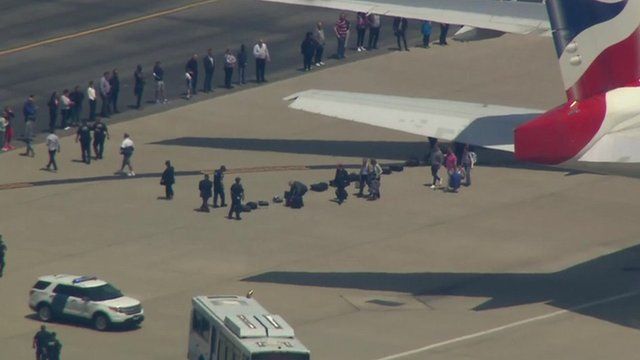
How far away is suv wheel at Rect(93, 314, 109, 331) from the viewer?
50625mm

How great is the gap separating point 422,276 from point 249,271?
598 centimetres

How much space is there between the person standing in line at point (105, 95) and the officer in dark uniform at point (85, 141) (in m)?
6.09

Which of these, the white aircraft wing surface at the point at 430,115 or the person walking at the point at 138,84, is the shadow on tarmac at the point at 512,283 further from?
the person walking at the point at 138,84

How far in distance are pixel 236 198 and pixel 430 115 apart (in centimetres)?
1016

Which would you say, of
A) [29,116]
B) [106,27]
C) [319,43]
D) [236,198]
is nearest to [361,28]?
[319,43]

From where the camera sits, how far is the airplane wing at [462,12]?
178 ft

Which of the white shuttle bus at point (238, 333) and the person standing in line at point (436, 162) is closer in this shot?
the white shuttle bus at point (238, 333)

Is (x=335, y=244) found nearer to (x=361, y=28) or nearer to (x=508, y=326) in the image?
(x=508, y=326)

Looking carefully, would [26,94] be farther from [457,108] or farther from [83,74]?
[457,108]

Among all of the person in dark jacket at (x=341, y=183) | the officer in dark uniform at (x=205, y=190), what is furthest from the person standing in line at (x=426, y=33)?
the officer in dark uniform at (x=205, y=190)

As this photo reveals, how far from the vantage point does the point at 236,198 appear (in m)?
62.7

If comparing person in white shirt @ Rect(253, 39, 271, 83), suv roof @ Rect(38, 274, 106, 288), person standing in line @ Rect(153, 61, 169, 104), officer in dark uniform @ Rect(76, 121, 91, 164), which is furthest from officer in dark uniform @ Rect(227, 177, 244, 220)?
person in white shirt @ Rect(253, 39, 271, 83)

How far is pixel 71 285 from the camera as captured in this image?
51.4m

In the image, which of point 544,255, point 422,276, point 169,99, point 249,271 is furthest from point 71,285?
point 169,99
